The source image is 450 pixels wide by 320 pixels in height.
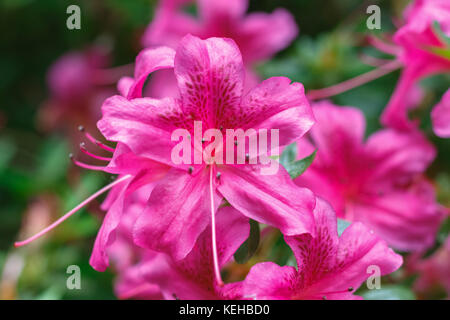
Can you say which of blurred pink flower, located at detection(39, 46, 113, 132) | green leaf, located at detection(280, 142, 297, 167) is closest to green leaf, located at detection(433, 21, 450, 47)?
green leaf, located at detection(280, 142, 297, 167)

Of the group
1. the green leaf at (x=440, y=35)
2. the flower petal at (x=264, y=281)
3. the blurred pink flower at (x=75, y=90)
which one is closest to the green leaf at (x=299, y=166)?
the flower petal at (x=264, y=281)

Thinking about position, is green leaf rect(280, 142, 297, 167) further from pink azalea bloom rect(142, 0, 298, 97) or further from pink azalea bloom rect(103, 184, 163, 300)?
pink azalea bloom rect(142, 0, 298, 97)

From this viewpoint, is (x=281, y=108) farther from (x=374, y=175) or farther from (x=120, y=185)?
(x=374, y=175)

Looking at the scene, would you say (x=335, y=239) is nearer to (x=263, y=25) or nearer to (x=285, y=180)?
(x=285, y=180)

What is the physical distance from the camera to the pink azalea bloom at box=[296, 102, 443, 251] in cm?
97

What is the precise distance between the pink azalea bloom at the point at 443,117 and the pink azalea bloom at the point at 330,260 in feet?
0.75

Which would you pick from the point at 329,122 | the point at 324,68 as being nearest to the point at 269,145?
the point at 329,122

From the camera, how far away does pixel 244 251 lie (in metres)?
0.76

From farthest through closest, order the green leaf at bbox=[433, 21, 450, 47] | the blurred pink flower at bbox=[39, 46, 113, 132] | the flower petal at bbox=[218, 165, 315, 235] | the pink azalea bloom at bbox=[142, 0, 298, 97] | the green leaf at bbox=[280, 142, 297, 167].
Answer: the blurred pink flower at bbox=[39, 46, 113, 132] < the pink azalea bloom at bbox=[142, 0, 298, 97] < the green leaf at bbox=[433, 21, 450, 47] < the green leaf at bbox=[280, 142, 297, 167] < the flower petal at bbox=[218, 165, 315, 235]

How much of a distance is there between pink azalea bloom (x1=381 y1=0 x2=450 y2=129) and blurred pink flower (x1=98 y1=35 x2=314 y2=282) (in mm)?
300

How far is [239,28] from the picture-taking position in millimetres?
1401

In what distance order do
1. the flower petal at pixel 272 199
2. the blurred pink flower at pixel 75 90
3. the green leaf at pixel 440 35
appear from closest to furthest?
the flower petal at pixel 272 199 < the green leaf at pixel 440 35 < the blurred pink flower at pixel 75 90

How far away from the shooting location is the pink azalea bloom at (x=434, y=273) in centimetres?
98

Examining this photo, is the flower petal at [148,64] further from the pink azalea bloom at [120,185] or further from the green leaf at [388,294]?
the green leaf at [388,294]
